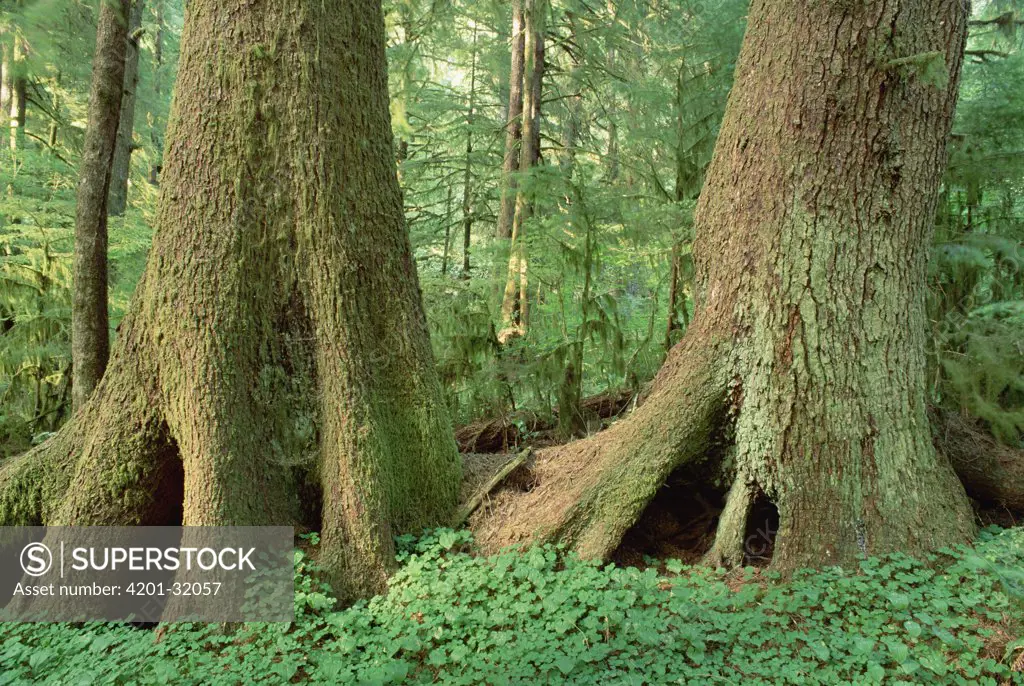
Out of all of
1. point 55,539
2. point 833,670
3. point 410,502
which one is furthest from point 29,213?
point 833,670

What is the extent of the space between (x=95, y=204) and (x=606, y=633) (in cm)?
482

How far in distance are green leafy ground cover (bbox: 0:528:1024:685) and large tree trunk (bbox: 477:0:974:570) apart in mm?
264

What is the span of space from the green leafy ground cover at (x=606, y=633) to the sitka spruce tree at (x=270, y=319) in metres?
0.52

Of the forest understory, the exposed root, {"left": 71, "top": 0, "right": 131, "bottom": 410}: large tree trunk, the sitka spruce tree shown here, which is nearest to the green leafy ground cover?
the forest understory

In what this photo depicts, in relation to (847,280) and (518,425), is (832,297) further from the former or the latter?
(518,425)

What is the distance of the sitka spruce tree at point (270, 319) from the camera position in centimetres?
364

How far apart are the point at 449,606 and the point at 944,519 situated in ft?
8.81

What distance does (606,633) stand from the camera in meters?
2.97

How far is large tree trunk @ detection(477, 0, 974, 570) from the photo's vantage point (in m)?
3.28

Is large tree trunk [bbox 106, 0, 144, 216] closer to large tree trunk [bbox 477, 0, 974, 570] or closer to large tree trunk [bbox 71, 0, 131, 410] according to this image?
large tree trunk [bbox 71, 0, 131, 410]

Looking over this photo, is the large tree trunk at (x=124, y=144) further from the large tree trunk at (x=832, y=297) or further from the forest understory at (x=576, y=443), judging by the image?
the large tree trunk at (x=832, y=297)

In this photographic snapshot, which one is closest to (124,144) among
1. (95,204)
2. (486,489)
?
(95,204)

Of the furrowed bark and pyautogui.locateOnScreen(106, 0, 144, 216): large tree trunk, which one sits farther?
pyautogui.locateOnScreen(106, 0, 144, 216): large tree trunk

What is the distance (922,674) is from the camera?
252cm
